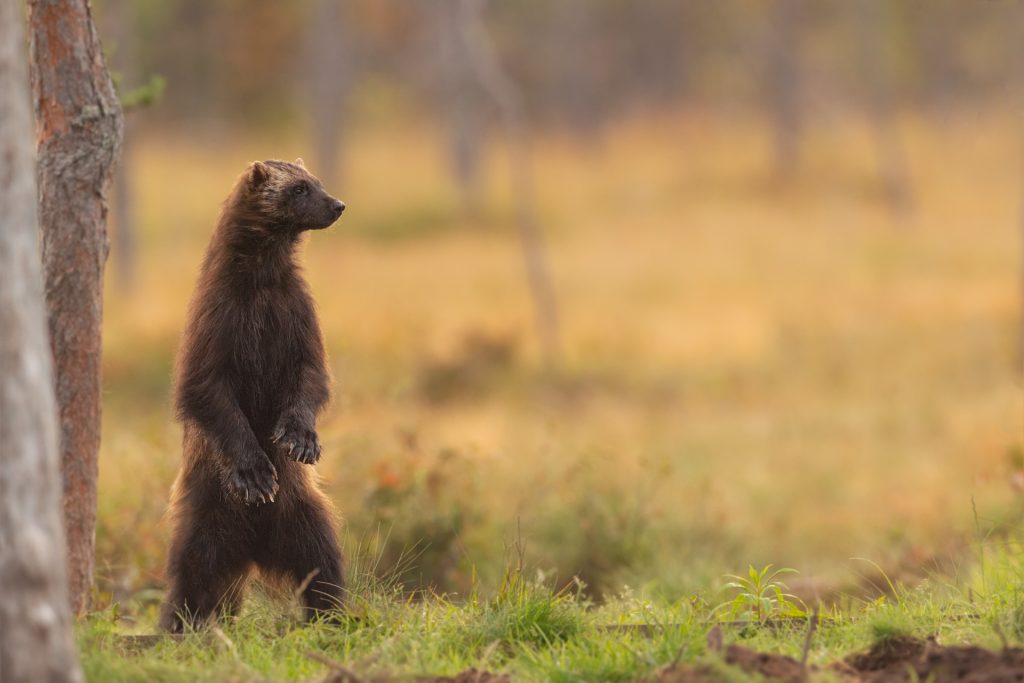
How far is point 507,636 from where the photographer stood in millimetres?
5359

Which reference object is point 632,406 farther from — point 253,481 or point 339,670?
point 339,670

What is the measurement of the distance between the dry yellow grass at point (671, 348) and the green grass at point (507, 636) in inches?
86.4

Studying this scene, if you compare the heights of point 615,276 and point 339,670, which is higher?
point 339,670

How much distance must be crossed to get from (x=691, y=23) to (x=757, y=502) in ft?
102

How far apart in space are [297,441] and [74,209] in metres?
1.66

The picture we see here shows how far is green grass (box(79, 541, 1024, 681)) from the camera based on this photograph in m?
4.80

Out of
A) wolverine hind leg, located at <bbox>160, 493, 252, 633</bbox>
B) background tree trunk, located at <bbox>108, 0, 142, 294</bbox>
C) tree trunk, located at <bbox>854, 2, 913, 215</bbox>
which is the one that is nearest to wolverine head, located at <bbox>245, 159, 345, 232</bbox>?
wolverine hind leg, located at <bbox>160, 493, 252, 633</bbox>

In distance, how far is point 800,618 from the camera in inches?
219

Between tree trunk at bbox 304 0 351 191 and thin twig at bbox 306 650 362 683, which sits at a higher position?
tree trunk at bbox 304 0 351 191

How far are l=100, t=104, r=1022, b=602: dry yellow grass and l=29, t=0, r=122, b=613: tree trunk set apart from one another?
639 millimetres

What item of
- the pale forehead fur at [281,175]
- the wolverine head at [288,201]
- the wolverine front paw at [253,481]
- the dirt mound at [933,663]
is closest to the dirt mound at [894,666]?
the dirt mound at [933,663]

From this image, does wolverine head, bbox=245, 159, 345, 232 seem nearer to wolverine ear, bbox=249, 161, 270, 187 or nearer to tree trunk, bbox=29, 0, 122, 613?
wolverine ear, bbox=249, 161, 270, 187

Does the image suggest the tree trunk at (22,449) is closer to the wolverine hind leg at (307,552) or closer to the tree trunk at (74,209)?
the wolverine hind leg at (307,552)

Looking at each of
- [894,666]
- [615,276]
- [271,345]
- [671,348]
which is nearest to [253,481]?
[271,345]
